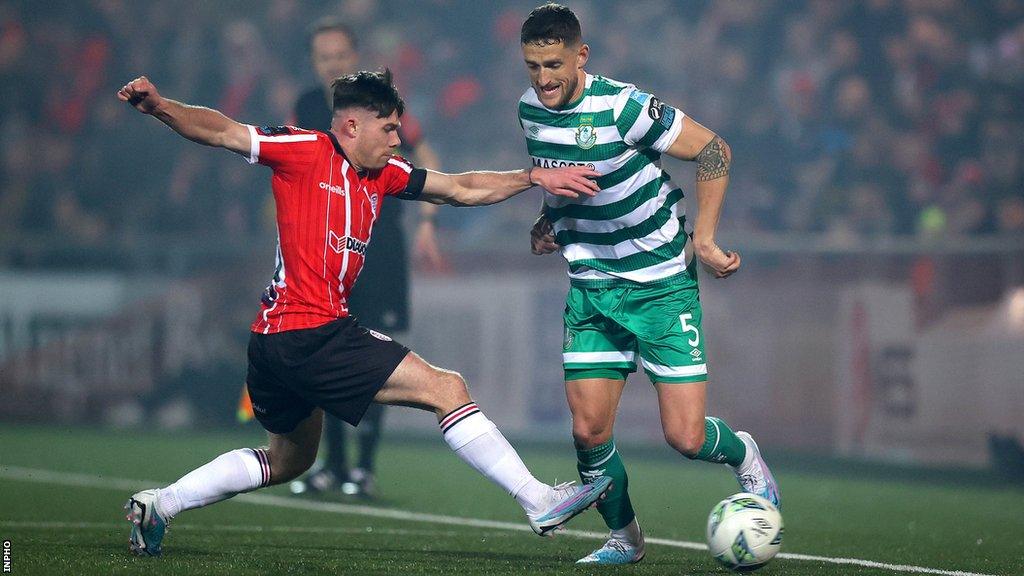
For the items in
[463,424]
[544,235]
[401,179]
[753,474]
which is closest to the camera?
[463,424]

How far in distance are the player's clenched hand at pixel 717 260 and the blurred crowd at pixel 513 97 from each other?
6.00m

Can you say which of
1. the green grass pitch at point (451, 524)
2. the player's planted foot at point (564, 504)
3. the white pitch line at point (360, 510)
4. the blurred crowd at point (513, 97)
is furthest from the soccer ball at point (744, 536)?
the blurred crowd at point (513, 97)

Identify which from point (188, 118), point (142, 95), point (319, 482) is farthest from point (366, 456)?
point (142, 95)

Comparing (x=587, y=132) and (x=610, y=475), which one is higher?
(x=587, y=132)

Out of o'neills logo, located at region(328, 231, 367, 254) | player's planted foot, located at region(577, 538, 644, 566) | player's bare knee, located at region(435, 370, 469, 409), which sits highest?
o'neills logo, located at region(328, 231, 367, 254)

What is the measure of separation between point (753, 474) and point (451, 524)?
187 centimetres

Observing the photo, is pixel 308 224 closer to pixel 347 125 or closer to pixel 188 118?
pixel 347 125

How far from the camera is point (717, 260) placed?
549 centimetres

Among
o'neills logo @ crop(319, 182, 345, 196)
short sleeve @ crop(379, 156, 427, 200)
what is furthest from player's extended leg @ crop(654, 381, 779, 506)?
o'neills logo @ crop(319, 182, 345, 196)

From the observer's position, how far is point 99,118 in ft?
51.8

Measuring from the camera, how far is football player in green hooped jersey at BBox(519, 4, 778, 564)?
18.5ft


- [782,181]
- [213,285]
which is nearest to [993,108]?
[782,181]

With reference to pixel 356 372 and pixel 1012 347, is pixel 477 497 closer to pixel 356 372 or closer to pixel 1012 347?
pixel 356 372

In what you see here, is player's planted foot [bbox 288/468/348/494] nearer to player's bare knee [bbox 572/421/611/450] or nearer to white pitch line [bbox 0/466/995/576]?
white pitch line [bbox 0/466/995/576]
